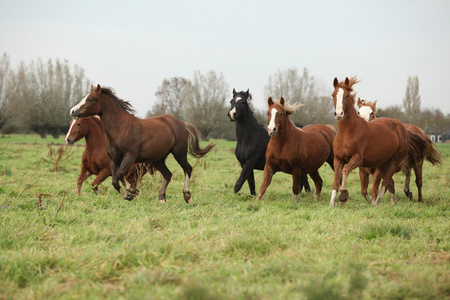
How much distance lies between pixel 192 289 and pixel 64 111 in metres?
54.3

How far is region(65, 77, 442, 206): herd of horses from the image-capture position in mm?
7184

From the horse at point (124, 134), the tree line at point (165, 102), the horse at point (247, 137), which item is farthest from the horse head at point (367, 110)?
the tree line at point (165, 102)

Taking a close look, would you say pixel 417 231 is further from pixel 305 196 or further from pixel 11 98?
pixel 11 98

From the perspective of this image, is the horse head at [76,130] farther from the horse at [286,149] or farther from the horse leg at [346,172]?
the horse leg at [346,172]

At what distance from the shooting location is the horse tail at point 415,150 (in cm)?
885

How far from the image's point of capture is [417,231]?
496 cm

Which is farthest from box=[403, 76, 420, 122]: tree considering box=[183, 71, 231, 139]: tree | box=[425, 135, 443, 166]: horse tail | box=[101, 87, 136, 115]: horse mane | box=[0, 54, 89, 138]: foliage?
box=[101, 87, 136, 115]: horse mane

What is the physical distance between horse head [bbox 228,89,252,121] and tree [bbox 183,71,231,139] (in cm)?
4767

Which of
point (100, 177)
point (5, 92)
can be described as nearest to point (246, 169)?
point (100, 177)

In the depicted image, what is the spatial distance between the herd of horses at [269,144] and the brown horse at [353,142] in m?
0.02

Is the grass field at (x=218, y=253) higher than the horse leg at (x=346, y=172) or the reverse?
the reverse

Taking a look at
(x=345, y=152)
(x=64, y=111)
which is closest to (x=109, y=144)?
(x=345, y=152)

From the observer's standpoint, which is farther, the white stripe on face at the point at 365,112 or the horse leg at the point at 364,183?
the white stripe on face at the point at 365,112

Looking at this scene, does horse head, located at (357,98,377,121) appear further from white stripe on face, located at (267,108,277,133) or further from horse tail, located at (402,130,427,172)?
white stripe on face, located at (267,108,277,133)
